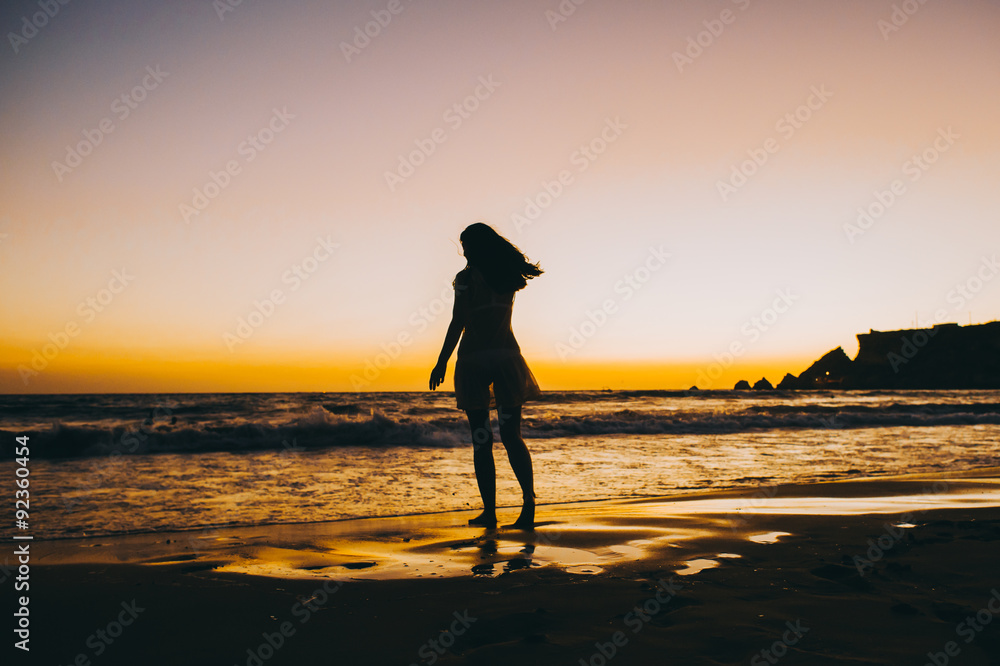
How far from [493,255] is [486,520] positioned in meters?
1.88

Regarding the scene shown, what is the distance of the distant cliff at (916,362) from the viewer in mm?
73750

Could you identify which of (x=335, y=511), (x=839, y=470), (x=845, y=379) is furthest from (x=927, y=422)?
(x=845, y=379)

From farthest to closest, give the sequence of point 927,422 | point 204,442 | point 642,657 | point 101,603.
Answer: point 927,422, point 204,442, point 101,603, point 642,657

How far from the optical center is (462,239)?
14.3 ft

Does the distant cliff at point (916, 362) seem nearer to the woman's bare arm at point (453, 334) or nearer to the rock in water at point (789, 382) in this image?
the rock in water at point (789, 382)

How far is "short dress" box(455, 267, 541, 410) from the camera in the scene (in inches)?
168

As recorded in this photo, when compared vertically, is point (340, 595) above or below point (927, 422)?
above

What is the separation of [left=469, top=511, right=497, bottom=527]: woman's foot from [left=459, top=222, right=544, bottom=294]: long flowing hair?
5.19 ft

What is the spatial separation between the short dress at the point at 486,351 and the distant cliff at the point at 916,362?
8408 cm

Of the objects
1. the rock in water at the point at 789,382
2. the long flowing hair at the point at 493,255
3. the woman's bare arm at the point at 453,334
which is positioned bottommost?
the rock in water at the point at 789,382

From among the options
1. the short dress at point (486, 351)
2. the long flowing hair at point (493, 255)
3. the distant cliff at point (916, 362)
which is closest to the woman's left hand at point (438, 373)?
the short dress at point (486, 351)

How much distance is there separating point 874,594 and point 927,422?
2080 cm

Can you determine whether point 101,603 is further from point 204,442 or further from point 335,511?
point 204,442

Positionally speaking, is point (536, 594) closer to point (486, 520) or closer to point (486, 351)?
point (486, 520)
